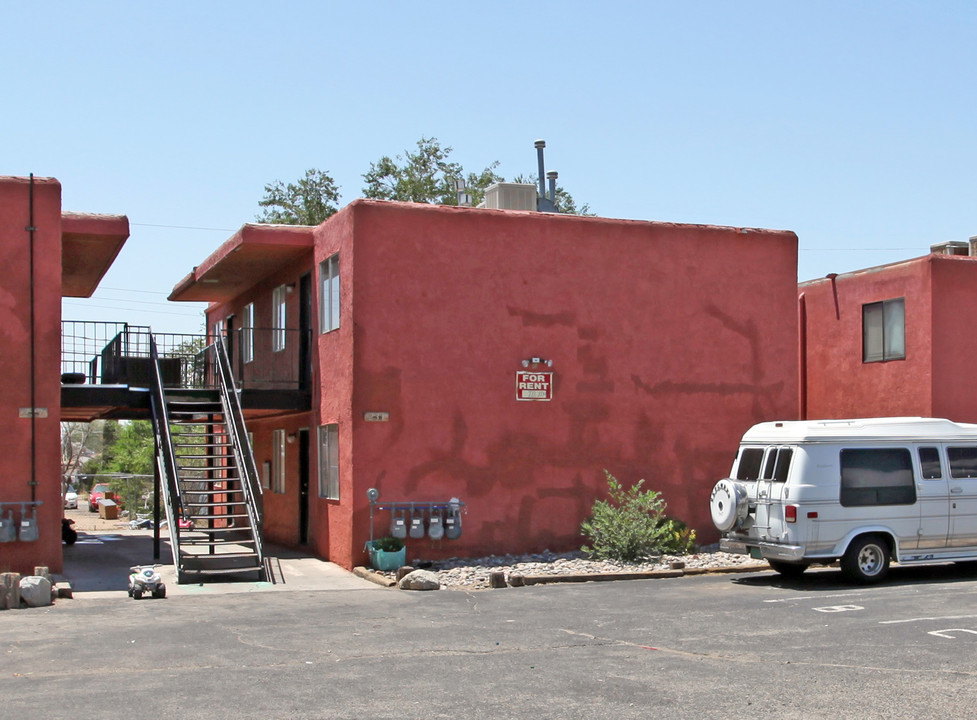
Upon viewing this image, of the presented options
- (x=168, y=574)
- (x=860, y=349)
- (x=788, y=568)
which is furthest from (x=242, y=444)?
(x=860, y=349)

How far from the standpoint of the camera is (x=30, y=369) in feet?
54.4

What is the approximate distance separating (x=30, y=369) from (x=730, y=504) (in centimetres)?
1048

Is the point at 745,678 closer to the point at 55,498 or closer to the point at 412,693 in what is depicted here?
the point at 412,693

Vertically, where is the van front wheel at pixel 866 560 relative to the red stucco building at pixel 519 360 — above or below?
below

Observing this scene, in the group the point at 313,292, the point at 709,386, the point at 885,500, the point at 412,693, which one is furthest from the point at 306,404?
the point at 412,693

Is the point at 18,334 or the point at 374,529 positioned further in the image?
the point at 374,529

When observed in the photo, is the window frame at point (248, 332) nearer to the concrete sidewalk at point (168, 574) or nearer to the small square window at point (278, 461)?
the small square window at point (278, 461)

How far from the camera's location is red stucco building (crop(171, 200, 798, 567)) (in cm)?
1794

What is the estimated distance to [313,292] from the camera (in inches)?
798

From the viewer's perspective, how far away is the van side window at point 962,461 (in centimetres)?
1547

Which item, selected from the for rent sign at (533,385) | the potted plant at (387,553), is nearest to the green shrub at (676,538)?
the for rent sign at (533,385)

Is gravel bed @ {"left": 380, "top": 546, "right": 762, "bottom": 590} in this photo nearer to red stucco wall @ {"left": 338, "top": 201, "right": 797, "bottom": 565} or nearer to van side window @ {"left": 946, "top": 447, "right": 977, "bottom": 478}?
red stucco wall @ {"left": 338, "top": 201, "right": 797, "bottom": 565}

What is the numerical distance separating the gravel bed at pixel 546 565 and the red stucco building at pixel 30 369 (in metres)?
5.25

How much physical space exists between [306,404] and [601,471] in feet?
18.3
